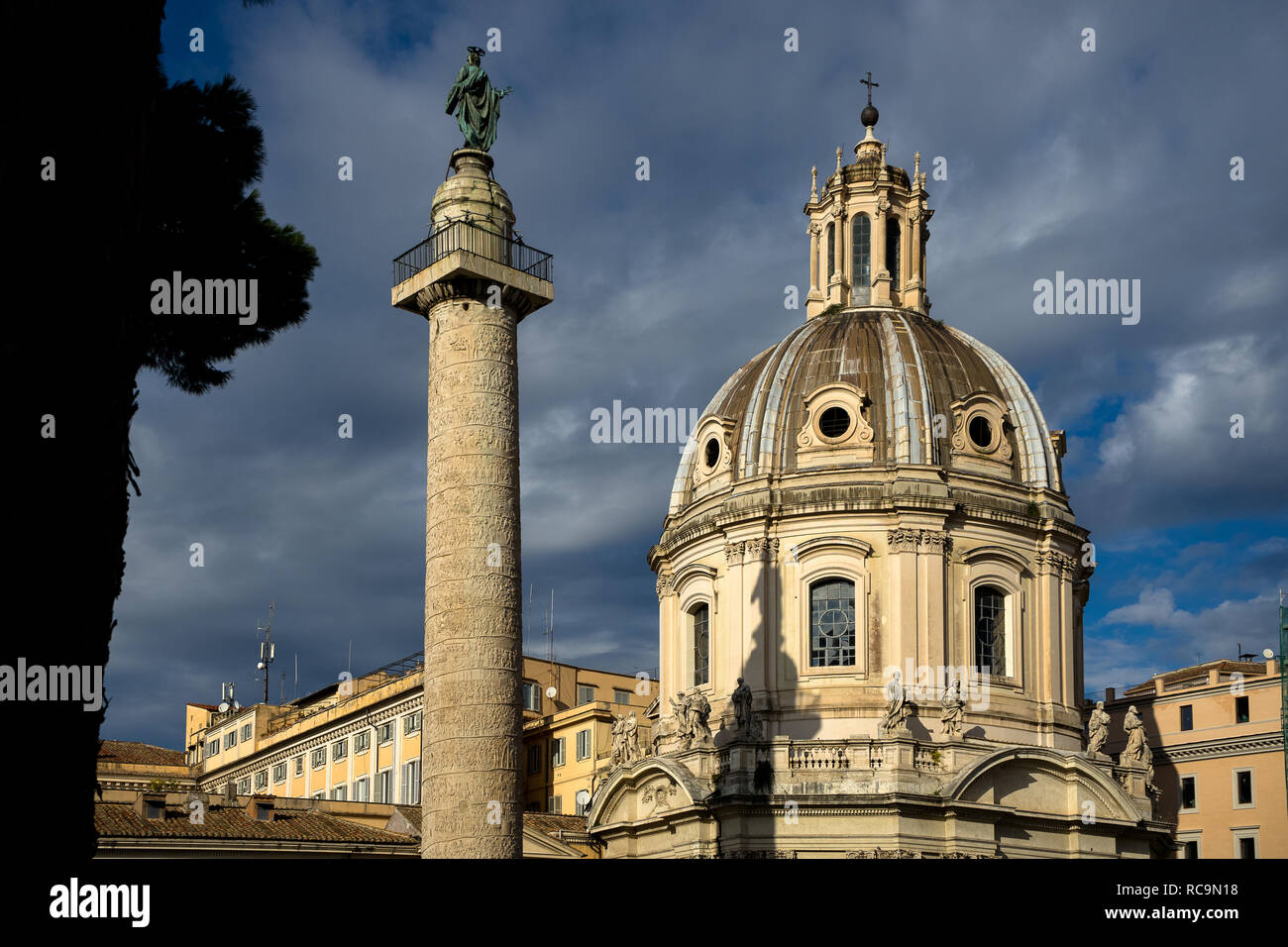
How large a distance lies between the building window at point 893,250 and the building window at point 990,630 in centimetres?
1131

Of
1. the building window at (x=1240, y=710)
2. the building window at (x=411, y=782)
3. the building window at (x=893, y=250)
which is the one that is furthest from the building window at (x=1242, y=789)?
the building window at (x=411, y=782)

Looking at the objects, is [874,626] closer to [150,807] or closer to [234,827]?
[234,827]

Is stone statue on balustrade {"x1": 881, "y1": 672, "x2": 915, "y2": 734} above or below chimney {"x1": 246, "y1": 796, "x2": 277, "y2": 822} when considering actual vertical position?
above

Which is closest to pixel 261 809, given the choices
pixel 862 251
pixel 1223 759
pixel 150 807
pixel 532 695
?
pixel 150 807

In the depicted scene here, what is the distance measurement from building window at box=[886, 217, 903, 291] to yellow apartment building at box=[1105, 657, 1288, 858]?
66.9 ft

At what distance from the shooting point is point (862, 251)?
56.0m

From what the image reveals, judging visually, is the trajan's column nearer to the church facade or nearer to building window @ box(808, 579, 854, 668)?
the church facade

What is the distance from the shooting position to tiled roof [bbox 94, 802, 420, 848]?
4175 centimetres

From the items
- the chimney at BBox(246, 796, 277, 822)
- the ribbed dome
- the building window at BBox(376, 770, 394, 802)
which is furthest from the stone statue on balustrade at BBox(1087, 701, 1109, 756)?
the building window at BBox(376, 770, 394, 802)

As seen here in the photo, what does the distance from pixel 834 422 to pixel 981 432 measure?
14.4 feet

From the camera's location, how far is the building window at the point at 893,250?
182 ft
